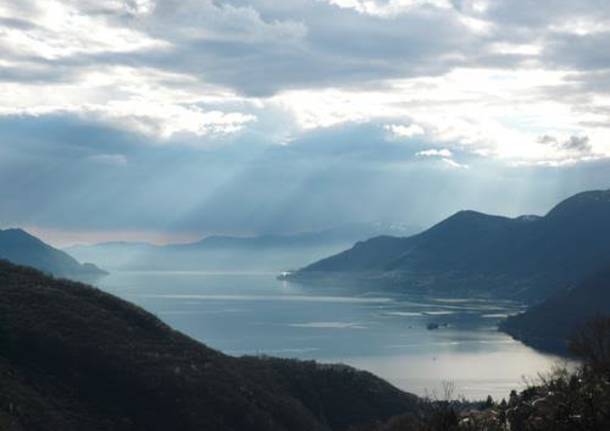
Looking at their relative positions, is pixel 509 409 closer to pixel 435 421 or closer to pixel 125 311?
pixel 435 421

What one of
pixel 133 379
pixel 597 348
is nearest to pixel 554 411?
pixel 597 348

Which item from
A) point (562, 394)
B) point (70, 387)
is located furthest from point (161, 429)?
point (562, 394)

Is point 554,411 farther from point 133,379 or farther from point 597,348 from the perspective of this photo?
point 133,379

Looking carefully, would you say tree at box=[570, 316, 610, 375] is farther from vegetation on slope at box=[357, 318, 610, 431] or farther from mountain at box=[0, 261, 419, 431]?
mountain at box=[0, 261, 419, 431]

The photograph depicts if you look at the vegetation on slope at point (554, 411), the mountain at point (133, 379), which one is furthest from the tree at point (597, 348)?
the mountain at point (133, 379)

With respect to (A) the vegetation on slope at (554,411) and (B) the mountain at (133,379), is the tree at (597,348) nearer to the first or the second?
(A) the vegetation on slope at (554,411)

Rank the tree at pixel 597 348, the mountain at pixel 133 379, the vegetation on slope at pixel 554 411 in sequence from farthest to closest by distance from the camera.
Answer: the mountain at pixel 133 379 → the tree at pixel 597 348 → the vegetation on slope at pixel 554 411

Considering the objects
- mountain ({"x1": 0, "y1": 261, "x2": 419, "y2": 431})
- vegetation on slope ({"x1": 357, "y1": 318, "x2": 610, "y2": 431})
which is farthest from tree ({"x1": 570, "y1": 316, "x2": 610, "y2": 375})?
mountain ({"x1": 0, "y1": 261, "x2": 419, "y2": 431})

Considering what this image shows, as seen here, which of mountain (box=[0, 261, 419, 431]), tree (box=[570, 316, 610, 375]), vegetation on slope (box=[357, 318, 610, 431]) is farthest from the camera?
mountain (box=[0, 261, 419, 431])

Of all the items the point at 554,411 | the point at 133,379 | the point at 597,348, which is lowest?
the point at 133,379
